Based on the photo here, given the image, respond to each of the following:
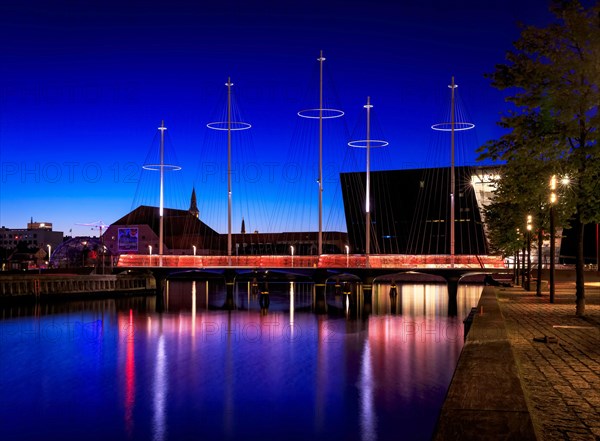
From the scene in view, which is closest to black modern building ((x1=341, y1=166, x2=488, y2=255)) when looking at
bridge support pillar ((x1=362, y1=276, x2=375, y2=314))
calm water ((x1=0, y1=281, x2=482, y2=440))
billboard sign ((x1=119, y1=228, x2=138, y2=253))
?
bridge support pillar ((x1=362, y1=276, x2=375, y2=314))

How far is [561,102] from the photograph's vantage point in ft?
79.2

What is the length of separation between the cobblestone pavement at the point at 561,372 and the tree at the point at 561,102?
4409 millimetres

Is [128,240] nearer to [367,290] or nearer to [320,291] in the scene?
[320,291]

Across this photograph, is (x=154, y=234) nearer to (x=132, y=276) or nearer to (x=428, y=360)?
(x=132, y=276)

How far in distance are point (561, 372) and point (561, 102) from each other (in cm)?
1270

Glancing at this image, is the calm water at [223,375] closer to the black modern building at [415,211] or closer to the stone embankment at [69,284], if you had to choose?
the stone embankment at [69,284]

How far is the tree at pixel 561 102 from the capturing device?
24344 mm

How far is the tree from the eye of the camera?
2434cm

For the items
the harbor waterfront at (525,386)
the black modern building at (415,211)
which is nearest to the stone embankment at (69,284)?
the black modern building at (415,211)

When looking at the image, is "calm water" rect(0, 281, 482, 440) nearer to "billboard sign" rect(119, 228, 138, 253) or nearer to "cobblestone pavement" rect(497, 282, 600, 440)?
"cobblestone pavement" rect(497, 282, 600, 440)

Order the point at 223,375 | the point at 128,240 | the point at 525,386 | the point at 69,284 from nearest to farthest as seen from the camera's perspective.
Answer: the point at 525,386 < the point at 223,375 < the point at 69,284 < the point at 128,240

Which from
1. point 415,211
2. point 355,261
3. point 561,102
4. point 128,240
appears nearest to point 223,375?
point 561,102

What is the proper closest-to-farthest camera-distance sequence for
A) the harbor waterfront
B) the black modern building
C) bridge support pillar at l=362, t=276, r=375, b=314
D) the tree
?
1. the harbor waterfront
2. the tree
3. bridge support pillar at l=362, t=276, r=375, b=314
4. the black modern building

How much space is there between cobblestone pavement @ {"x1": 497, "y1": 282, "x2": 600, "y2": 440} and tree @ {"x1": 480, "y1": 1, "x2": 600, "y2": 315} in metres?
4.41
